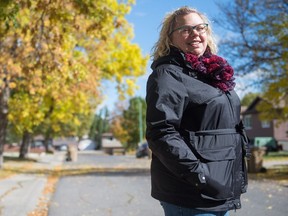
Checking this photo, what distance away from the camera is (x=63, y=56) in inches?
415

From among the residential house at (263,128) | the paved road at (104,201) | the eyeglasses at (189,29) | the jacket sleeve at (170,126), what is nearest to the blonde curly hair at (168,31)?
the eyeglasses at (189,29)

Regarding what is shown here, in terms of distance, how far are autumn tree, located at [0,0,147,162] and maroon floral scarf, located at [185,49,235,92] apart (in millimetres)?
5945

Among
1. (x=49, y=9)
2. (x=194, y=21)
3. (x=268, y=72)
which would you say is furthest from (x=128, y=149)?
(x=194, y=21)

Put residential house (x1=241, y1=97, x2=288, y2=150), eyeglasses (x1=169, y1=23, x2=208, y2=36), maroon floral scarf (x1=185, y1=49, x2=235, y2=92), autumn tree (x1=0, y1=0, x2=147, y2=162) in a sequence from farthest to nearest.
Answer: residential house (x1=241, y1=97, x2=288, y2=150), autumn tree (x1=0, y1=0, x2=147, y2=162), eyeglasses (x1=169, y1=23, x2=208, y2=36), maroon floral scarf (x1=185, y1=49, x2=235, y2=92)

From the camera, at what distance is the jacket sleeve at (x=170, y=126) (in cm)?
229

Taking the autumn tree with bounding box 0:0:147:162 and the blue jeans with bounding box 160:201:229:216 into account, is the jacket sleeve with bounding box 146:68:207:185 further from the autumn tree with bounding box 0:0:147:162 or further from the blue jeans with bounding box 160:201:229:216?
the autumn tree with bounding box 0:0:147:162

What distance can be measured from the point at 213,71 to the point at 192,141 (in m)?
0.48

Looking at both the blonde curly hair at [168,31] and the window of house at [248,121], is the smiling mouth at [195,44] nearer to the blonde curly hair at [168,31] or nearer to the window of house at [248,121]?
the blonde curly hair at [168,31]

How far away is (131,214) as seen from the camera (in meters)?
7.95

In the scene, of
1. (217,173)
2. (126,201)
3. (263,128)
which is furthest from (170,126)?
(263,128)

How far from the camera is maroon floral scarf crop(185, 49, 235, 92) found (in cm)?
259

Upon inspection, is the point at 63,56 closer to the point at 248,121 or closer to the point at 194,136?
the point at 194,136

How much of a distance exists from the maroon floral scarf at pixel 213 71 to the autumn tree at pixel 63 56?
595 centimetres

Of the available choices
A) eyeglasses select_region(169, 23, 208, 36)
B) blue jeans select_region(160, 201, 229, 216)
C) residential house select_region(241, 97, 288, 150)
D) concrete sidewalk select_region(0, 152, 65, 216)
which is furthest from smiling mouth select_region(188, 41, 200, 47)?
residential house select_region(241, 97, 288, 150)
